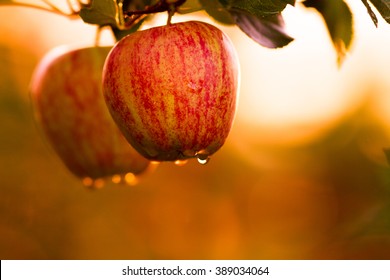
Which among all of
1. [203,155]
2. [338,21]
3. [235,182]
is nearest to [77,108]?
[203,155]

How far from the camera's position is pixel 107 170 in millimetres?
1528

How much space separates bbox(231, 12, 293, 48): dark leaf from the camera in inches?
42.0

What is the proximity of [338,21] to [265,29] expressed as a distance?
4.8 inches

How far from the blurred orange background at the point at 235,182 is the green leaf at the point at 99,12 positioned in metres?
4.59

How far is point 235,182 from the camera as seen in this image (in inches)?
302

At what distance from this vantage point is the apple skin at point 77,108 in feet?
Answer: 4.71

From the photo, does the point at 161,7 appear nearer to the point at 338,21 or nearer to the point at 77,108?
the point at 338,21

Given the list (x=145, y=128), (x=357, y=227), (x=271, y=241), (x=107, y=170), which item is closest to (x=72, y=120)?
(x=107, y=170)

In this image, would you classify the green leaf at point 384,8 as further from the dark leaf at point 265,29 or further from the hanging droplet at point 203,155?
the hanging droplet at point 203,155

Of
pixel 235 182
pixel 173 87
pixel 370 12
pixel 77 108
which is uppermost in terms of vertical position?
pixel 370 12

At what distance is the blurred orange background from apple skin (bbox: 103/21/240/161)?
14.8ft

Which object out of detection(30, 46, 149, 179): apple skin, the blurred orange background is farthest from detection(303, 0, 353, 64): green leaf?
the blurred orange background

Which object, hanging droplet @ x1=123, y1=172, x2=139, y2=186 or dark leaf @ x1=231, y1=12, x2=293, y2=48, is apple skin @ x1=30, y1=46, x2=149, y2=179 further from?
dark leaf @ x1=231, y1=12, x2=293, y2=48

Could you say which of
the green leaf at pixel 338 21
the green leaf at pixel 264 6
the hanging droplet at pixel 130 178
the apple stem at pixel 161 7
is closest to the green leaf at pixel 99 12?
the apple stem at pixel 161 7
